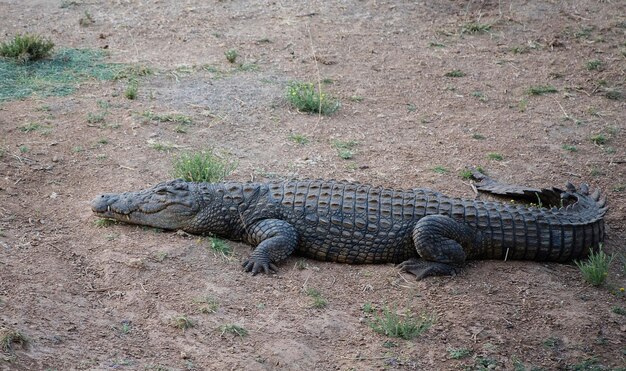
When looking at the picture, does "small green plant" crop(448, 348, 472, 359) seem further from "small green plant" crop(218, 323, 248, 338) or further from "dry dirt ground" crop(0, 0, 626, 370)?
"small green plant" crop(218, 323, 248, 338)

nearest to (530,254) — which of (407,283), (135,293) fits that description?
(407,283)

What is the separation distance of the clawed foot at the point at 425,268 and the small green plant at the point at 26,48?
5637mm

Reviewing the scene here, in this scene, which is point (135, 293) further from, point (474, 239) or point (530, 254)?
point (530, 254)

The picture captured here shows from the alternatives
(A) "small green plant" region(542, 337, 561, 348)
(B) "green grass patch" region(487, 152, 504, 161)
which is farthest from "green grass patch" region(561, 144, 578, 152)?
(A) "small green plant" region(542, 337, 561, 348)

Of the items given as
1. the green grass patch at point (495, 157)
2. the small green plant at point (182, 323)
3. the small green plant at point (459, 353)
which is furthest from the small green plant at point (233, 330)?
the green grass patch at point (495, 157)

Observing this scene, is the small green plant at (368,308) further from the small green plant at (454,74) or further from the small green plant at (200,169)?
the small green plant at (454,74)

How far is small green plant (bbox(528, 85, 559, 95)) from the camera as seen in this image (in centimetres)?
962

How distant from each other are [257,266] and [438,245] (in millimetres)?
1416

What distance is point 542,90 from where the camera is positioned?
31.7ft

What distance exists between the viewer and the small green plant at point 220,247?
626cm

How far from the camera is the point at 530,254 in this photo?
6.32 meters

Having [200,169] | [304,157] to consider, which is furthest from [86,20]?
[200,169]

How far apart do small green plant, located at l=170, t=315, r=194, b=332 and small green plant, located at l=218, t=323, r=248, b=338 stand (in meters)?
0.20

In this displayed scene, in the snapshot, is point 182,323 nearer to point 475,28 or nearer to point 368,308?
point 368,308
